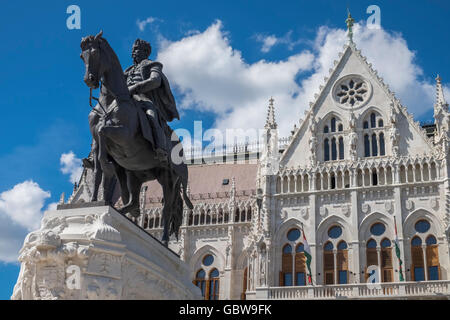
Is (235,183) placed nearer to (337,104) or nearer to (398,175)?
(337,104)

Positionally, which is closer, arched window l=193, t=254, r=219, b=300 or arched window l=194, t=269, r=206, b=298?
arched window l=193, t=254, r=219, b=300

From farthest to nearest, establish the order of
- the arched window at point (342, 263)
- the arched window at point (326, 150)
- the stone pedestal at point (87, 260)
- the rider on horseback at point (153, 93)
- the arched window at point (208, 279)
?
the arched window at point (208, 279) < the arched window at point (326, 150) < the arched window at point (342, 263) < the rider on horseback at point (153, 93) < the stone pedestal at point (87, 260)

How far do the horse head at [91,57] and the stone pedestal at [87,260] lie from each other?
5.61ft

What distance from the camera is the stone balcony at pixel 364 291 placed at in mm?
28516

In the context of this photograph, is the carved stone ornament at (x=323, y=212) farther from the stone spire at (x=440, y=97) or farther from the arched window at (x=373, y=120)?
the stone spire at (x=440, y=97)

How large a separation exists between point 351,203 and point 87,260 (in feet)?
87.5

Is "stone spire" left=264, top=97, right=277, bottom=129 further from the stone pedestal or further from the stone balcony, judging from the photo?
the stone pedestal

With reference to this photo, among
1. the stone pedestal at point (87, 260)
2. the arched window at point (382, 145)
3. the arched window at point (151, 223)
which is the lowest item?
the stone pedestal at point (87, 260)

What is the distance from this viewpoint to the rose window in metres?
34.8

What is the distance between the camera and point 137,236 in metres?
7.95

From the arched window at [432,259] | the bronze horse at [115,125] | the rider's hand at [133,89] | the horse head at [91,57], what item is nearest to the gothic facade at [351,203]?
the arched window at [432,259]

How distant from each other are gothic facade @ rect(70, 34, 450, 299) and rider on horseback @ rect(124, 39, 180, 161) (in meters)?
22.3

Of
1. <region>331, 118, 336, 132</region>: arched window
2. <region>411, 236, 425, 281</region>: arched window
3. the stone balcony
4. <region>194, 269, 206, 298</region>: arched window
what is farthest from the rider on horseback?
<region>194, 269, 206, 298</region>: arched window

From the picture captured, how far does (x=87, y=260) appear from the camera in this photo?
7.04 m
